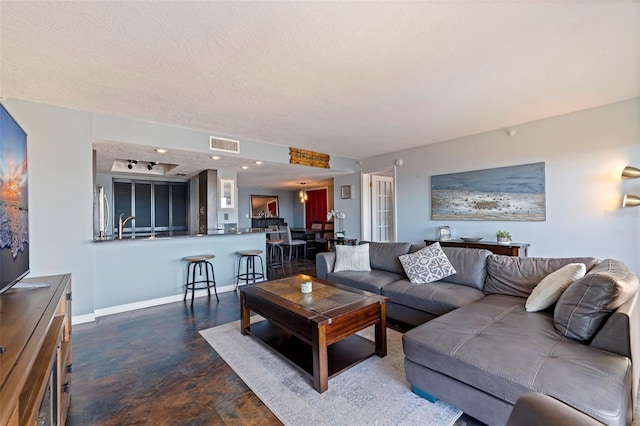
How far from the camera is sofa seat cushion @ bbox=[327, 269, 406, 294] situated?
3.21 metres

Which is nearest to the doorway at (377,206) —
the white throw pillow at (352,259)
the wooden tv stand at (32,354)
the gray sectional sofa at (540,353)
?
the white throw pillow at (352,259)

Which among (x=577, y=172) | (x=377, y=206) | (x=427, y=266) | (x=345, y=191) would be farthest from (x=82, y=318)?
(x=577, y=172)

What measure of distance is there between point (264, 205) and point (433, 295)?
8.36m

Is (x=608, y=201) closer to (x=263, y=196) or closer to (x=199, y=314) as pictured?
(x=199, y=314)

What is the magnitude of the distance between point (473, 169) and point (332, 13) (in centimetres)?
377

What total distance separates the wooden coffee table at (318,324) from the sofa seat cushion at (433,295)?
0.55 meters

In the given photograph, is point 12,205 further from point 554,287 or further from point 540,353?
point 554,287

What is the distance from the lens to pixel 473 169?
14.9ft

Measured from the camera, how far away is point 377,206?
21.7 feet

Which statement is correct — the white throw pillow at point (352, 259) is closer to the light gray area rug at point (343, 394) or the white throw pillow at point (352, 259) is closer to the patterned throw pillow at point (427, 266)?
the patterned throw pillow at point (427, 266)

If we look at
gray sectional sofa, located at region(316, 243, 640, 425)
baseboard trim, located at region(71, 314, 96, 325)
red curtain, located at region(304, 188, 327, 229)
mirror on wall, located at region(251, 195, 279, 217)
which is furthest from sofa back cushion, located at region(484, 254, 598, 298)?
mirror on wall, located at region(251, 195, 279, 217)

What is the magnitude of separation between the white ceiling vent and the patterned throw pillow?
3093 millimetres

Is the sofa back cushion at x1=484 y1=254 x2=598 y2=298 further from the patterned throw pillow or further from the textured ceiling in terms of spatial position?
the textured ceiling

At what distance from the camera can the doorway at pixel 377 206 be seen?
637 cm
